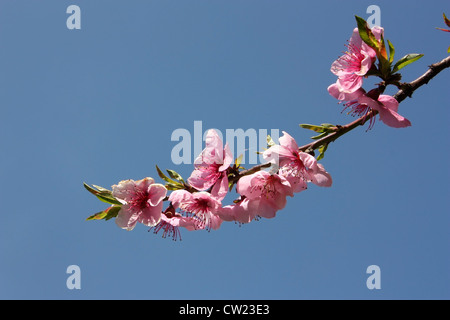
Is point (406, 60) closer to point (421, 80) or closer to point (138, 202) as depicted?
point (421, 80)

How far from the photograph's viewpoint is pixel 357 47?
6.98ft

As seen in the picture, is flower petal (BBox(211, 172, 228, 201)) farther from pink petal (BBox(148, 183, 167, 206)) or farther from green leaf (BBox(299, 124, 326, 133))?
green leaf (BBox(299, 124, 326, 133))

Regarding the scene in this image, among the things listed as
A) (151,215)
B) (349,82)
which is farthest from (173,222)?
(349,82)

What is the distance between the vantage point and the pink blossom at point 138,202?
2129 mm

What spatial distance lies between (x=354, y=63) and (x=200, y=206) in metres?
1.18

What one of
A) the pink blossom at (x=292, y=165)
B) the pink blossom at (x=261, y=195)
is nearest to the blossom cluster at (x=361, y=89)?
the pink blossom at (x=292, y=165)

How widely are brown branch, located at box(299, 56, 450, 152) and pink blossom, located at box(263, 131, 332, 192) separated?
65 mm

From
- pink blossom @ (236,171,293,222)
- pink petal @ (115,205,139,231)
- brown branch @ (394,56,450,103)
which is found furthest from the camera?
pink petal @ (115,205,139,231)

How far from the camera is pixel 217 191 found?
207 cm

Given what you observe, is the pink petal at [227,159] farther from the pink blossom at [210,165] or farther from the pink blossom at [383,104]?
the pink blossom at [383,104]

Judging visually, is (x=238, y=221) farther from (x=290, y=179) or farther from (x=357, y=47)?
(x=357, y=47)

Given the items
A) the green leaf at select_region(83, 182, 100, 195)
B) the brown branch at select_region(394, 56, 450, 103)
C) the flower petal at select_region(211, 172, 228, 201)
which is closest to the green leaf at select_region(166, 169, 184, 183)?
the flower petal at select_region(211, 172, 228, 201)

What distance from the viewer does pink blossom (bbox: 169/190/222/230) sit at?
2.06 meters

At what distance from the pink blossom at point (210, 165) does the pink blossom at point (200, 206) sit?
0.08 metres
